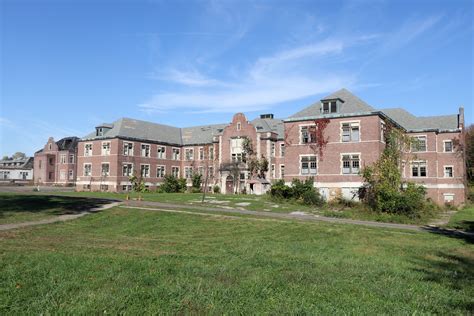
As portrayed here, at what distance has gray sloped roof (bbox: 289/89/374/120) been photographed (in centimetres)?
3758

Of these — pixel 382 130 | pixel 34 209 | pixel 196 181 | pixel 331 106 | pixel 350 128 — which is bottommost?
pixel 34 209

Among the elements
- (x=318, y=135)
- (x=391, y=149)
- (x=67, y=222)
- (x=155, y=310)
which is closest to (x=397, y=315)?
(x=155, y=310)

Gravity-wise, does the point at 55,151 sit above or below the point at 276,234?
above

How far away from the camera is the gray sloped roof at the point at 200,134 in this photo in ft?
204

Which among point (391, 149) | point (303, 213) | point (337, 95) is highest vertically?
point (337, 95)

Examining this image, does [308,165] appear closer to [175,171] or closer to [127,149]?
[127,149]

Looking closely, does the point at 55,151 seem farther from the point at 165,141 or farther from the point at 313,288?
the point at 313,288

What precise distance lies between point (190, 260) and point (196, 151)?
5316cm

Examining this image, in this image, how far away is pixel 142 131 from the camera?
5888 cm

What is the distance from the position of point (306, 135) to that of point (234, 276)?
32967 millimetres

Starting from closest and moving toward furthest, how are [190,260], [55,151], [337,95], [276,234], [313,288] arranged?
[313,288]
[190,260]
[276,234]
[337,95]
[55,151]

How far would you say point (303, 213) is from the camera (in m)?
27.0

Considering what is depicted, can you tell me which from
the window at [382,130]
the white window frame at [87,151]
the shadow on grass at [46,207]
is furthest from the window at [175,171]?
the window at [382,130]

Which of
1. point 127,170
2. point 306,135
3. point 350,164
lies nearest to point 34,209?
point 306,135
